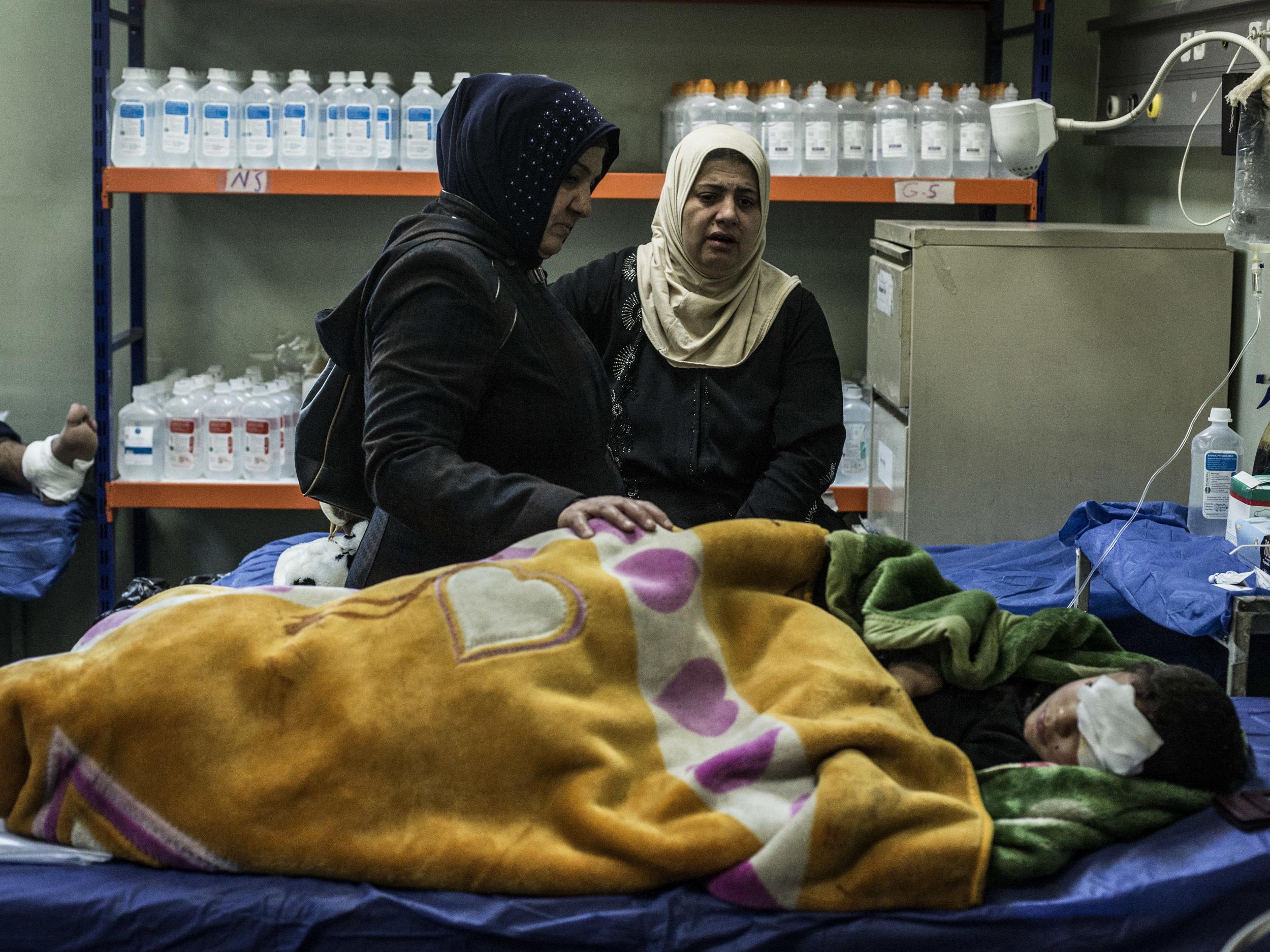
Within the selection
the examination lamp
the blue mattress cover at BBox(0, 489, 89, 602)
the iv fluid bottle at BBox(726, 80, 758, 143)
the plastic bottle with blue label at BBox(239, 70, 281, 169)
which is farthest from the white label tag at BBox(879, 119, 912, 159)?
the blue mattress cover at BBox(0, 489, 89, 602)

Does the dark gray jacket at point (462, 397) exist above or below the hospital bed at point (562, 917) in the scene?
above

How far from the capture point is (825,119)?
3.35 metres

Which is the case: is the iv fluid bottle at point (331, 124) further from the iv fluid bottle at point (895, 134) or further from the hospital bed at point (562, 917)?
the hospital bed at point (562, 917)

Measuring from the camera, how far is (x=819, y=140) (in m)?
3.32

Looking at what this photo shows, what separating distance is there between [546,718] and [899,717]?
0.41 metres

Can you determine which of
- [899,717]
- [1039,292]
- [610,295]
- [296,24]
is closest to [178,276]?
[296,24]

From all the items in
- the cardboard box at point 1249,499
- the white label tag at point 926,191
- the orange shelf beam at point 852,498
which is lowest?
the orange shelf beam at point 852,498

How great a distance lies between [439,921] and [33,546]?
2427 mm

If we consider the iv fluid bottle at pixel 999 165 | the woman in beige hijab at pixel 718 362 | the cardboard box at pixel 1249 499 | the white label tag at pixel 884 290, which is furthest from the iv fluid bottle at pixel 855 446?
the cardboard box at pixel 1249 499

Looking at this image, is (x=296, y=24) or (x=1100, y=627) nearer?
(x=1100, y=627)

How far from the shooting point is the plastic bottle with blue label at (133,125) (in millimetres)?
3287

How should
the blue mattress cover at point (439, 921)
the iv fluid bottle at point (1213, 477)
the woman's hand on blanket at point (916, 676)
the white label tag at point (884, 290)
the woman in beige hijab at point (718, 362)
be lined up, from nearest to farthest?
1. the blue mattress cover at point (439, 921)
2. the woman's hand on blanket at point (916, 676)
3. the iv fluid bottle at point (1213, 477)
4. the woman in beige hijab at point (718, 362)
5. the white label tag at point (884, 290)

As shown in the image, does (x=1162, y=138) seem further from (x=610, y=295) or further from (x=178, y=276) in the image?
(x=178, y=276)

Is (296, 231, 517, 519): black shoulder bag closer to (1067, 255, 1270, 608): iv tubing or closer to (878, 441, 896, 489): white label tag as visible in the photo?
(1067, 255, 1270, 608): iv tubing
